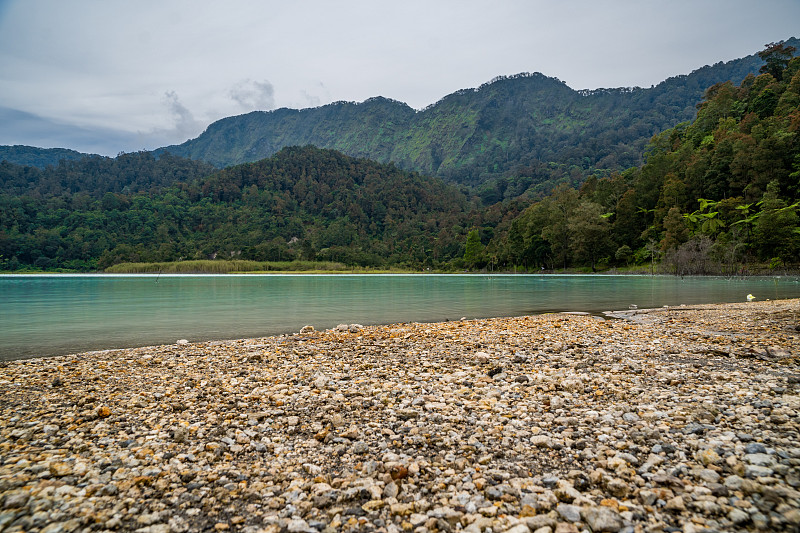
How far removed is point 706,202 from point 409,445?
86.4 m

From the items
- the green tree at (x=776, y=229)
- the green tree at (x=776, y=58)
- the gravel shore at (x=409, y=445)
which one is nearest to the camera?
the gravel shore at (x=409, y=445)

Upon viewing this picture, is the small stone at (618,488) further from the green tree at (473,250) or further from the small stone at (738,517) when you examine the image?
the green tree at (473,250)

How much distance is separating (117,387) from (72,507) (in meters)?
4.14

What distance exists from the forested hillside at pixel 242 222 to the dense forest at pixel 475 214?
1.88 feet

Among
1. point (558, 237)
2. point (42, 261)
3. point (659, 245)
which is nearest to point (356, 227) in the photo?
point (558, 237)

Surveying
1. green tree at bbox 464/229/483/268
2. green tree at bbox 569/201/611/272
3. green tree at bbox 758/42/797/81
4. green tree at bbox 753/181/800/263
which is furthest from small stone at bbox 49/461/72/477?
green tree at bbox 464/229/483/268

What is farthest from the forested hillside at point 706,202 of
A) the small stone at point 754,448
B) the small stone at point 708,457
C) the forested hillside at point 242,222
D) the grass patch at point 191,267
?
the grass patch at point 191,267

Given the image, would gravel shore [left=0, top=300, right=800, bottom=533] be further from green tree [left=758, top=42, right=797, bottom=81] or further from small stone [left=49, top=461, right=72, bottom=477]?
green tree [left=758, top=42, right=797, bottom=81]

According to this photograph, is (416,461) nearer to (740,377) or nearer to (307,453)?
(307,453)

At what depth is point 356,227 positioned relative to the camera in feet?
584

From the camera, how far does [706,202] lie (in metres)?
71.1

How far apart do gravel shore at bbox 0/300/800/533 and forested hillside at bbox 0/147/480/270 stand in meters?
141

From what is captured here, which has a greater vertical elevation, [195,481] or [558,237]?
[558,237]

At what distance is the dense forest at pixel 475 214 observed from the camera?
65938 mm
